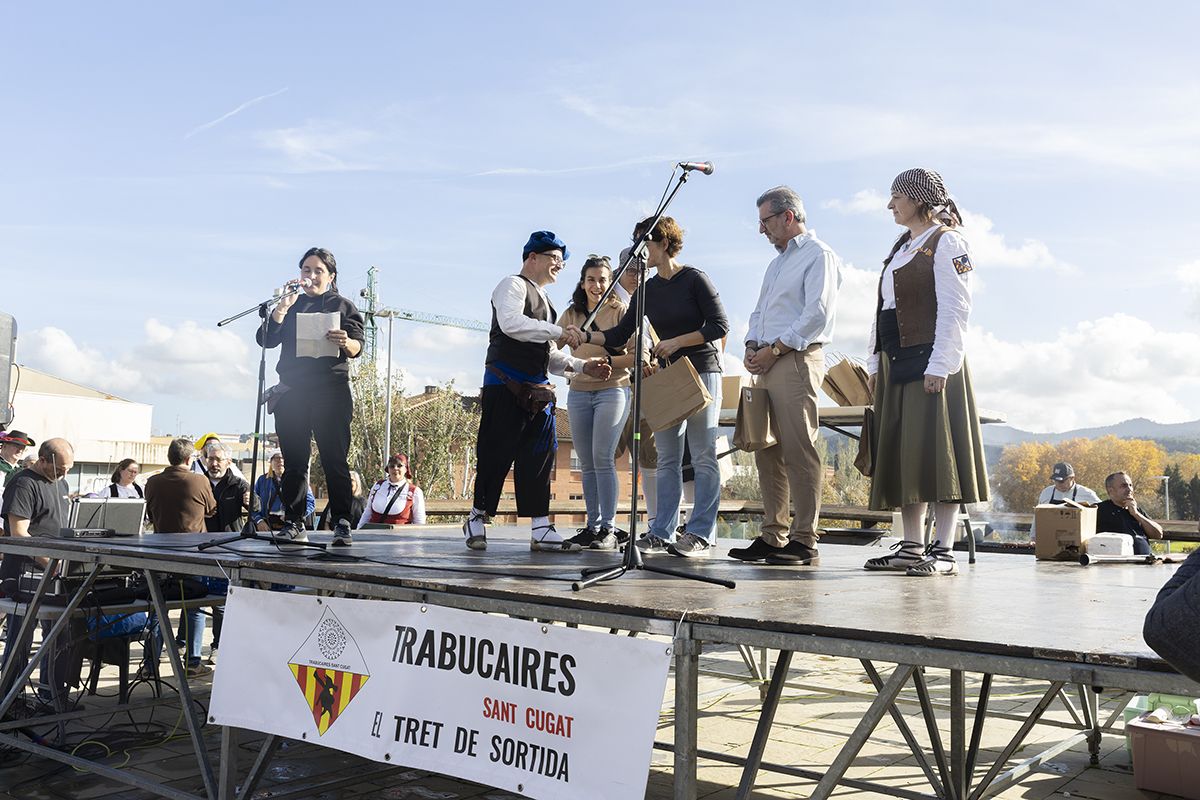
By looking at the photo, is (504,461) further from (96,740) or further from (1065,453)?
(1065,453)

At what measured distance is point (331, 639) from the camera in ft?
12.4

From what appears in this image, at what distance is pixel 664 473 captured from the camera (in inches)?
202

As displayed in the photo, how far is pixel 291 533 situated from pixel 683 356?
84.0 inches

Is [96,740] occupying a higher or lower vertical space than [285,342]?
lower

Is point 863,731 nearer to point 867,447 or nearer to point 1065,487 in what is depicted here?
point 867,447

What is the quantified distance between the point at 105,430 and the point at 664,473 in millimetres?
59644

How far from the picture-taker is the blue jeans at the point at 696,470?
5.00 meters

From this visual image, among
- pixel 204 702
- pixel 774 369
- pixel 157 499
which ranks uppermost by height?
pixel 774 369

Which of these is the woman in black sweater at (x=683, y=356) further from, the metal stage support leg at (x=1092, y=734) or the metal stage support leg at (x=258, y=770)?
the metal stage support leg at (x=1092, y=734)

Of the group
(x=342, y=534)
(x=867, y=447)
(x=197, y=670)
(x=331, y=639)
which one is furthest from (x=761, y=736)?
(x=197, y=670)

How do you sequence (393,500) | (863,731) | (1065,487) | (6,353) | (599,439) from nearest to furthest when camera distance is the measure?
(863,731), (599,439), (6,353), (393,500), (1065,487)

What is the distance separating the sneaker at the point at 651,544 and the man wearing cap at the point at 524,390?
40cm

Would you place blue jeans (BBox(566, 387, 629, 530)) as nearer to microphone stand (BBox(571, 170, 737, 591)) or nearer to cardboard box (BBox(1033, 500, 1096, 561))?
microphone stand (BBox(571, 170, 737, 591))

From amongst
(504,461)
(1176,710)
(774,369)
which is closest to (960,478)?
(774,369)
